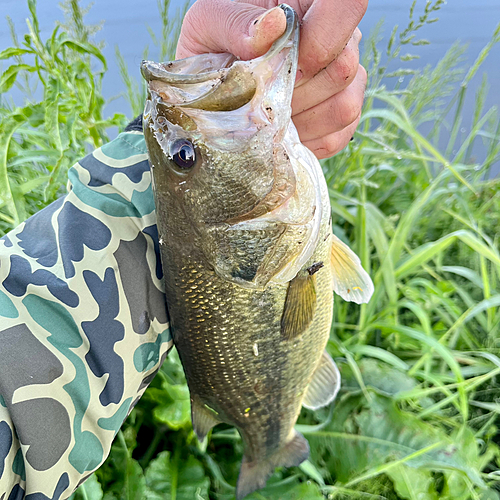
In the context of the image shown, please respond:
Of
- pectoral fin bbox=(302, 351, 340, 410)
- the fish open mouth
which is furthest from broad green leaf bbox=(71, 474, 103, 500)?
the fish open mouth

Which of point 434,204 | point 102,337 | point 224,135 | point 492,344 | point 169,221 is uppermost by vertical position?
point 224,135

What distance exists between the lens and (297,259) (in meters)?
1.09

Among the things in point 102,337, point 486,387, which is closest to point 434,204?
point 486,387

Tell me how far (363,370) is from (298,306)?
2.87 ft

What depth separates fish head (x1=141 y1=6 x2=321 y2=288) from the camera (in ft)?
2.73

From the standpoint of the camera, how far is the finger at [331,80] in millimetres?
1031

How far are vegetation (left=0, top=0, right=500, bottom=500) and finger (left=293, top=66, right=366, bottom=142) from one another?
513mm

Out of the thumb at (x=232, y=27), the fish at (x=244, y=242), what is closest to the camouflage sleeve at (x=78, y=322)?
the fish at (x=244, y=242)

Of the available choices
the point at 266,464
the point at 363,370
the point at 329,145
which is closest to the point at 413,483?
the point at 363,370

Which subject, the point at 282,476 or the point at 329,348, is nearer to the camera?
the point at 282,476

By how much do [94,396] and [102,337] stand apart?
15cm

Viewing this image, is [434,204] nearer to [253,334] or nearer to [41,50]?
[253,334]

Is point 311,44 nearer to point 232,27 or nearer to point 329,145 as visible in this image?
point 232,27

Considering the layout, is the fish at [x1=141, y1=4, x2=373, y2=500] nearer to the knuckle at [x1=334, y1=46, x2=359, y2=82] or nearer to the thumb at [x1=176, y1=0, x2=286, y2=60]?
the thumb at [x1=176, y1=0, x2=286, y2=60]
